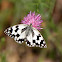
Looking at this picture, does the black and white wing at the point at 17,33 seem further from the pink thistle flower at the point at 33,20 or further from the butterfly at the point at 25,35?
the pink thistle flower at the point at 33,20

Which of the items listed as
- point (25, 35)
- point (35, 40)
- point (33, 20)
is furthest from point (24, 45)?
point (35, 40)

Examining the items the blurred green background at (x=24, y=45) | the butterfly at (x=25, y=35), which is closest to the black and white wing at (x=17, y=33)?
the butterfly at (x=25, y=35)

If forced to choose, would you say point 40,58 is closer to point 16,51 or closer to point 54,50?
point 54,50

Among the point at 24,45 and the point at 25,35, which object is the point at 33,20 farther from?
the point at 24,45

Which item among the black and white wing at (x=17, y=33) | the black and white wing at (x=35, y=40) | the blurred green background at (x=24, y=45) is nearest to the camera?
the black and white wing at (x=35, y=40)

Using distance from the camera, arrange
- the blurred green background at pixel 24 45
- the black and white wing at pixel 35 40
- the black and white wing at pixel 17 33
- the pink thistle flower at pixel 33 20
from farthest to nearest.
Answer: the blurred green background at pixel 24 45
the pink thistle flower at pixel 33 20
the black and white wing at pixel 17 33
the black and white wing at pixel 35 40

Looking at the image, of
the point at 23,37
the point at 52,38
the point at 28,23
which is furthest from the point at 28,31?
the point at 52,38

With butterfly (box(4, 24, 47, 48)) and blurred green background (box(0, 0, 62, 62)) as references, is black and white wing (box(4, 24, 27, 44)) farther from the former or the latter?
blurred green background (box(0, 0, 62, 62))
